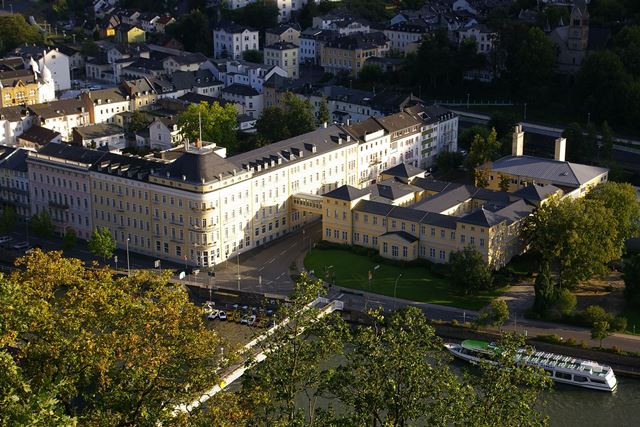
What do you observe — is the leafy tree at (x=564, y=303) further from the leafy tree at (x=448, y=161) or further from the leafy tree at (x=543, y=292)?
the leafy tree at (x=448, y=161)

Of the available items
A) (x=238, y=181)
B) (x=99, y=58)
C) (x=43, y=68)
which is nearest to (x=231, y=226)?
(x=238, y=181)

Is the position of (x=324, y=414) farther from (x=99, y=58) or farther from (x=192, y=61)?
(x=99, y=58)

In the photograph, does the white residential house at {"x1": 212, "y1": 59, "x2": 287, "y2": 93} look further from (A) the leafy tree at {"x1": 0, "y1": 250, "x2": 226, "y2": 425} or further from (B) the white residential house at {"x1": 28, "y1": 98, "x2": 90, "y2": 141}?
(A) the leafy tree at {"x1": 0, "y1": 250, "x2": 226, "y2": 425}

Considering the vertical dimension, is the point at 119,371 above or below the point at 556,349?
above

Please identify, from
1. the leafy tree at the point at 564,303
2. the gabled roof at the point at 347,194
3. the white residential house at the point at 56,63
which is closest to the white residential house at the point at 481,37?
the white residential house at the point at 56,63

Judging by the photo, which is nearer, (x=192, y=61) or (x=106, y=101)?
(x=106, y=101)

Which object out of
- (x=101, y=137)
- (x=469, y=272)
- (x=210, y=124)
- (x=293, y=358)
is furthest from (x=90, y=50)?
(x=293, y=358)
